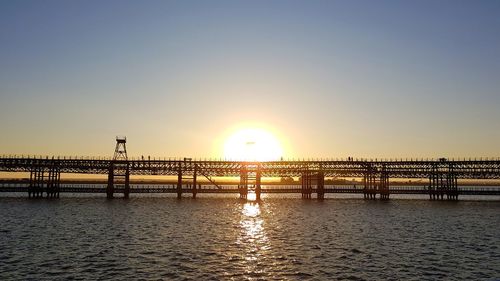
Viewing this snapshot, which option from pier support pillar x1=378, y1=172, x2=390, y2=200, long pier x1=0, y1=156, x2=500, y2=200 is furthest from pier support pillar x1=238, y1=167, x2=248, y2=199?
pier support pillar x1=378, y1=172, x2=390, y2=200

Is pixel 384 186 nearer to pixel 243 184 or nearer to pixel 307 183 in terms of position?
pixel 307 183

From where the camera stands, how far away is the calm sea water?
26156 millimetres

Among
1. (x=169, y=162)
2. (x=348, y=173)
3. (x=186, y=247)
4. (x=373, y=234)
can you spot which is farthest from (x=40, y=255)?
(x=348, y=173)

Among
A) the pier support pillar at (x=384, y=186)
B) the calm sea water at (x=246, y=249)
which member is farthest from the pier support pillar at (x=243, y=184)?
the calm sea water at (x=246, y=249)

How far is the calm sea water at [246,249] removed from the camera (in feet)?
85.8

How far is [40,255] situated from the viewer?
3080cm

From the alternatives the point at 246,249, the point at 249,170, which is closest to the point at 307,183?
the point at 249,170

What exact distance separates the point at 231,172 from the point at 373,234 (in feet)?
223

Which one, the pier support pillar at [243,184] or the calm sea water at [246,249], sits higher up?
the pier support pillar at [243,184]

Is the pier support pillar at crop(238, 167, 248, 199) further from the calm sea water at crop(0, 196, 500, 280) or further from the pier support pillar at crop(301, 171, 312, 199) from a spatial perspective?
the calm sea water at crop(0, 196, 500, 280)

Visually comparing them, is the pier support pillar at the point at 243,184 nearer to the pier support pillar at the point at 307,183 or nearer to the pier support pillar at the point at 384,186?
the pier support pillar at the point at 307,183

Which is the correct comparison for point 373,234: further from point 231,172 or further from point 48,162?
point 48,162

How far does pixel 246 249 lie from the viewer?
34.8 metres

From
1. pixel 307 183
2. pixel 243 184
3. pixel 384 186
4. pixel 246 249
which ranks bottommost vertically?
pixel 246 249
